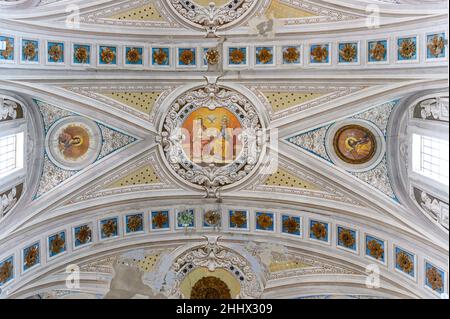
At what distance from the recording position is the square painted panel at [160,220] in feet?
38.7

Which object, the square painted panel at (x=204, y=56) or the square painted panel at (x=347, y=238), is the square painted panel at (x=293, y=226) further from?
the square painted panel at (x=204, y=56)

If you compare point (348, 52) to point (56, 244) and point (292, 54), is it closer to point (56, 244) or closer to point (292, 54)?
point (292, 54)

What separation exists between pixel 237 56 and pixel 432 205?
5312 mm

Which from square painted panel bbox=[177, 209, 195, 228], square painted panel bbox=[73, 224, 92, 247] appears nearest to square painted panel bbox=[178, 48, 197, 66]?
square painted panel bbox=[177, 209, 195, 228]

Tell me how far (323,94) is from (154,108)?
396 cm

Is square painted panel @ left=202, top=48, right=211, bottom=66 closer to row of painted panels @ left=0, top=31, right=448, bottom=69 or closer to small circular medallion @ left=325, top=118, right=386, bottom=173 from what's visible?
row of painted panels @ left=0, top=31, right=448, bottom=69

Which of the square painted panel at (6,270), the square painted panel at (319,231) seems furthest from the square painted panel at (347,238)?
the square painted panel at (6,270)

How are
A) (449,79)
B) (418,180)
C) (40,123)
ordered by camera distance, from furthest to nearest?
1. (40,123)
2. (418,180)
3. (449,79)

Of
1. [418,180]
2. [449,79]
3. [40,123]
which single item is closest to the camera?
[449,79]

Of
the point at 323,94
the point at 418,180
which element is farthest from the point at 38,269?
the point at 418,180
